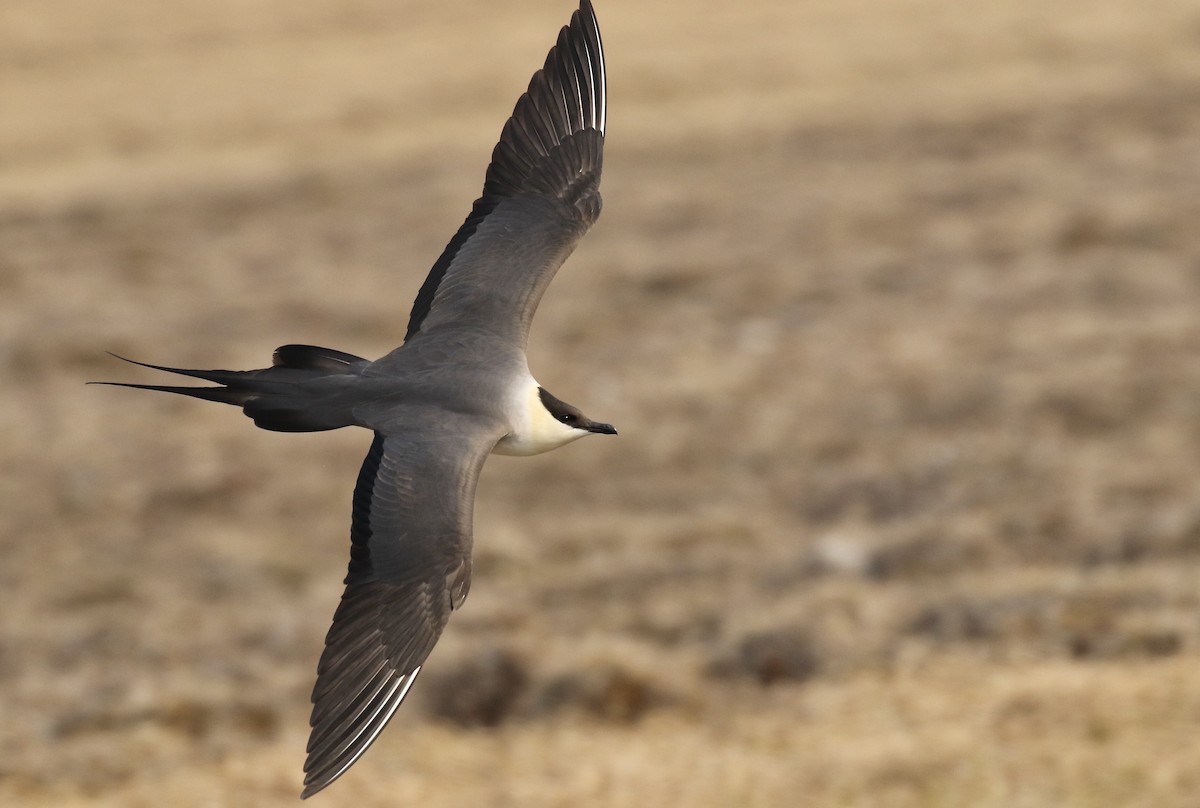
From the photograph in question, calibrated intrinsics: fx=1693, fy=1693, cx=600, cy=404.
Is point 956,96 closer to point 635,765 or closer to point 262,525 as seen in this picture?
point 262,525

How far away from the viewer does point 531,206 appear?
7078 millimetres

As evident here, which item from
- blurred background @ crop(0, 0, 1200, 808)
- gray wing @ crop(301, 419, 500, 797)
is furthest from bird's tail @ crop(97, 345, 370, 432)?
blurred background @ crop(0, 0, 1200, 808)

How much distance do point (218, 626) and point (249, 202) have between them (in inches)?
Result: 344

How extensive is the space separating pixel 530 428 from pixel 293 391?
0.87m

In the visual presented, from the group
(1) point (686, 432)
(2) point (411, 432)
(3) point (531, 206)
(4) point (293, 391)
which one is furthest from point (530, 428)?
(1) point (686, 432)

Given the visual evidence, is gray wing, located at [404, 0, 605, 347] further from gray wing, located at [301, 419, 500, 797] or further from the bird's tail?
gray wing, located at [301, 419, 500, 797]

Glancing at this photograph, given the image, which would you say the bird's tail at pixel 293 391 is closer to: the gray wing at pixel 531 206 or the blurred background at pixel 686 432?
the gray wing at pixel 531 206

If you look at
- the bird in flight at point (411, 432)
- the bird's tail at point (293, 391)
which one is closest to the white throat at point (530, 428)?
the bird in flight at point (411, 432)

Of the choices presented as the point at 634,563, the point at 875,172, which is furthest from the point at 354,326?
the point at 875,172

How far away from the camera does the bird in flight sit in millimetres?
5699

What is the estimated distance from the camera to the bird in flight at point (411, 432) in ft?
18.7

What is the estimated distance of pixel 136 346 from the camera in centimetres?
→ 1497

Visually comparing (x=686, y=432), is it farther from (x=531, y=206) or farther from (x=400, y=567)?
(x=400, y=567)

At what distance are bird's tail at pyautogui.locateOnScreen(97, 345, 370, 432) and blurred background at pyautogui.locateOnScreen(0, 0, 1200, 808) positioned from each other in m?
3.53
